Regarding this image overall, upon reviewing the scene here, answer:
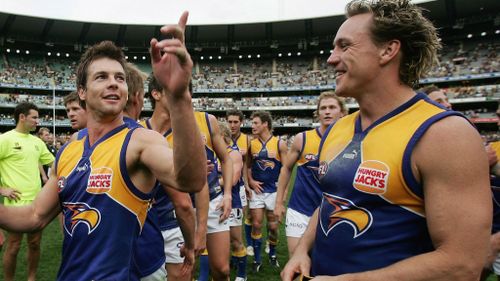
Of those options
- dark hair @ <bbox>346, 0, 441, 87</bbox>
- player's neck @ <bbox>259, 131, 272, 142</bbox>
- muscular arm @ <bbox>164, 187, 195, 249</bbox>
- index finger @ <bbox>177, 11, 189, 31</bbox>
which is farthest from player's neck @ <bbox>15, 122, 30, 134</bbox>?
dark hair @ <bbox>346, 0, 441, 87</bbox>

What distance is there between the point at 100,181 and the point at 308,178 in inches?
141

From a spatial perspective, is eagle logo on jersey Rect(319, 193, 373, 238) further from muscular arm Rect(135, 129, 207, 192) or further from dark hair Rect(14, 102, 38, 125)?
dark hair Rect(14, 102, 38, 125)

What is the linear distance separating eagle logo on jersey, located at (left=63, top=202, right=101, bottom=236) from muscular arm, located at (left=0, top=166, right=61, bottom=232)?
27 centimetres

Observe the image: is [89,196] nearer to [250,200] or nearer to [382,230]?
[382,230]

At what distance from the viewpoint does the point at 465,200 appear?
149 cm

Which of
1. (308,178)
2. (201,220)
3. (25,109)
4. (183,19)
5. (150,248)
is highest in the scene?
(183,19)

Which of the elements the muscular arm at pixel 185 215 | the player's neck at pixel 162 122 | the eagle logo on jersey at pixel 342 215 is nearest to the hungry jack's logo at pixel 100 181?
the muscular arm at pixel 185 215

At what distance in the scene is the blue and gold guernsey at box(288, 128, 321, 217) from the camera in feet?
17.4

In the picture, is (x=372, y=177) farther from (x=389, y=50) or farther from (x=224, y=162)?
(x=224, y=162)

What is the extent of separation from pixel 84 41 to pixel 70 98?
4630 cm

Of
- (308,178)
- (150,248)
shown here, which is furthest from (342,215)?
(308,178)

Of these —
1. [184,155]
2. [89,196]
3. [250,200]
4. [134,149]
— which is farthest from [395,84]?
[250,200]

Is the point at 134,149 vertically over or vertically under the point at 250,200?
over

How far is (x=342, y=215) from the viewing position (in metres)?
1.88
